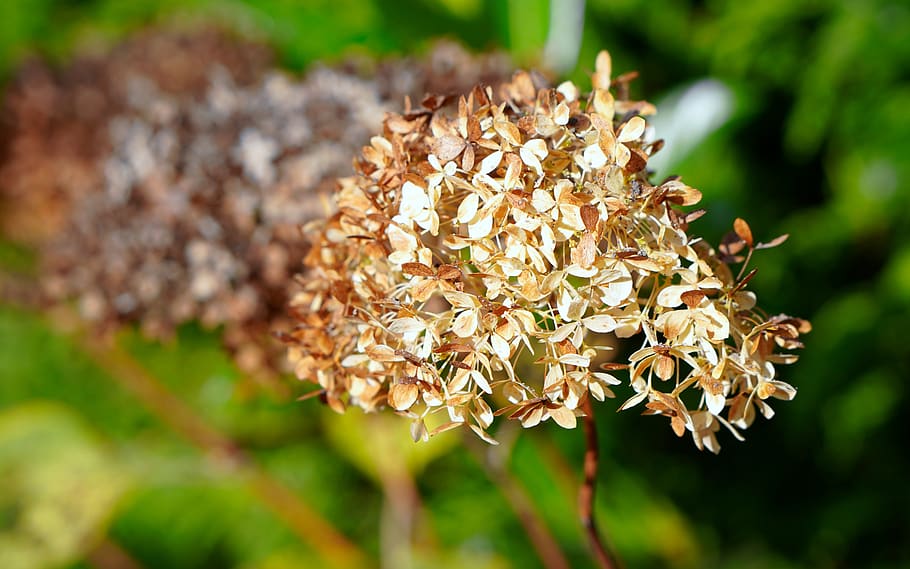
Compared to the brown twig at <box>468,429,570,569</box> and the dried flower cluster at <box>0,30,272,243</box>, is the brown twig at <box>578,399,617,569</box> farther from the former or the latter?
the dried flower cluster at <box>0,30,272,243</box>

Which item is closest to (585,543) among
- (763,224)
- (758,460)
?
(758,460)

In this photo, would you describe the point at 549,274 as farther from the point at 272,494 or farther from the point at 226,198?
the point at 272,494

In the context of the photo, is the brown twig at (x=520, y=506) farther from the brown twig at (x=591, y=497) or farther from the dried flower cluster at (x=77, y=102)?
the dried flower cluster at (x=77, y=102)

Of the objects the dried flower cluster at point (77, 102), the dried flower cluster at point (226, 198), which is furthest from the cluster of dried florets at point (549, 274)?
the dried flower cluster at point (77, 102)

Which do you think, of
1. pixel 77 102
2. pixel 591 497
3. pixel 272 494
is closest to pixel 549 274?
pixel 591 497

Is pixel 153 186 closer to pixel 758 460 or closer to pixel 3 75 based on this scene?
pixel 758 460

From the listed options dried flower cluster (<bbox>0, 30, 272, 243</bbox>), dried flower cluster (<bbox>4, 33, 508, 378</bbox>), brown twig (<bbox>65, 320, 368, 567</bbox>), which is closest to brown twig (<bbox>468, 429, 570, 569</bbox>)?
dried flower cluster (<bbox>4, 33, 508, 378</bbox>)
